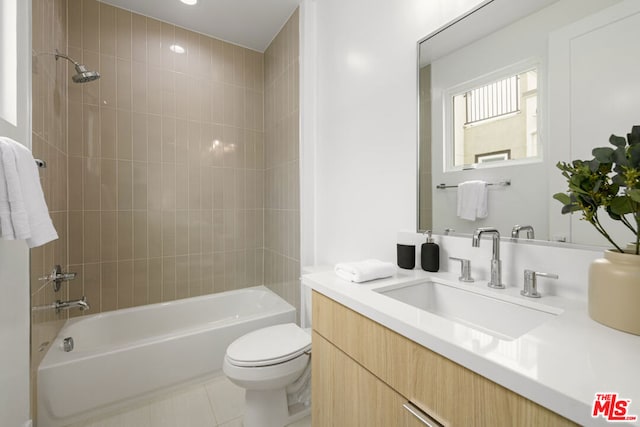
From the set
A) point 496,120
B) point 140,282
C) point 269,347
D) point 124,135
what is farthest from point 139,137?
point 496,120

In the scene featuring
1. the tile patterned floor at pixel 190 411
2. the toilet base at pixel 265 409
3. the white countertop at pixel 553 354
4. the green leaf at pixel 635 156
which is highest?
the green leaf at pixel 635 156

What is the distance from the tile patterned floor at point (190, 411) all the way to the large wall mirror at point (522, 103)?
1514 millimetres

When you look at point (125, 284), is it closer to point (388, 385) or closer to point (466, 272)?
point (388, 385)

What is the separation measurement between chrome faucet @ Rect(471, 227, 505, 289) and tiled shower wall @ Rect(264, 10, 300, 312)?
54.9 inches

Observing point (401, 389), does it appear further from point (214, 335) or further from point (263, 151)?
point (263, 151)

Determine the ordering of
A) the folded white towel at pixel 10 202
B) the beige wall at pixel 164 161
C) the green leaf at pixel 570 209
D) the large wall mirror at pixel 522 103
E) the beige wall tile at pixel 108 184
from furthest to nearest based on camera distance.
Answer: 1. the beige wall tile at pixel 108 184
2. the beige wall at pixel 164 161
3. the folded white towel at pixel 10 202
4. the large wall mirror at pixel 522 103
5. the green leaf at pixel 570 209

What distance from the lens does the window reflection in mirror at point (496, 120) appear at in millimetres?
914

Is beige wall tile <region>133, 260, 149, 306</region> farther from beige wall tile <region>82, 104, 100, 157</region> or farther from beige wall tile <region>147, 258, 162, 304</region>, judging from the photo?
beige wall tile <region>82, 104, 100, 157</region>

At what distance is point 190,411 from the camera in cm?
160

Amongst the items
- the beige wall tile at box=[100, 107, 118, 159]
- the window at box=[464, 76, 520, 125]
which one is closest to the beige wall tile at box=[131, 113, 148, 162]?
the beige wall tile at box=[100, 107, 118, 159]

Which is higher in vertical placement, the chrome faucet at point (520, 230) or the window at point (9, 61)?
the window at point (9, 61)

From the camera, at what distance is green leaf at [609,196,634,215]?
579mm

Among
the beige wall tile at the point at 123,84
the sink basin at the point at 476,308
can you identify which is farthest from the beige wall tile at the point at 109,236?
the sink basin at the point at 476,308

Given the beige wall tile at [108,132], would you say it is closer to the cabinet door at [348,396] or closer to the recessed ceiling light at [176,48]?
the recessed ceiling light at [176,48]
